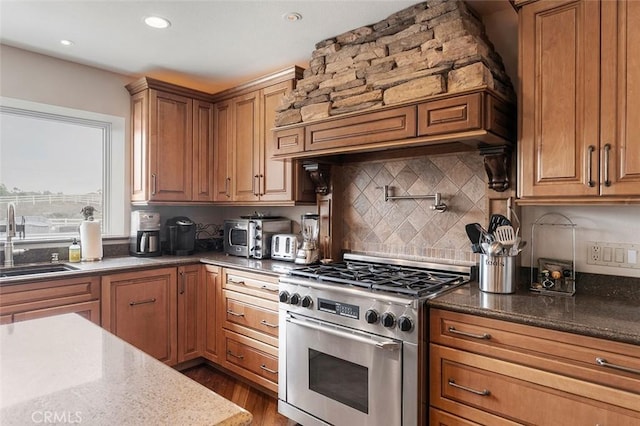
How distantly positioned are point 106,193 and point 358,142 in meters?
2.48

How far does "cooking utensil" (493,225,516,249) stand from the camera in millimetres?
2039

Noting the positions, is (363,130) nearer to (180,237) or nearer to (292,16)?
(292,16)

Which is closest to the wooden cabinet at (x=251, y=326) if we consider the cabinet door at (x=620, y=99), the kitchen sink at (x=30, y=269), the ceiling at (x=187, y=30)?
the kitchen sink at (x=30, y=269)

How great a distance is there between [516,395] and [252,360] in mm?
1812

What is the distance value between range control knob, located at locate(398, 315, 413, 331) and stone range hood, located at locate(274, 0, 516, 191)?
0.94 meters

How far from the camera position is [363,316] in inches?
81.1

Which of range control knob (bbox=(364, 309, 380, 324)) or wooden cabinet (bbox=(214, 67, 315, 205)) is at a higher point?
wooden cabinet (bbox=(214, 67, 315, 205))

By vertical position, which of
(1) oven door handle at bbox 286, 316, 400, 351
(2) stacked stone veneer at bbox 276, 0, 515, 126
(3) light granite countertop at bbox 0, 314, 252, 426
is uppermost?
(2) stacked stone veneer at bbox 276, 0, 515, 126

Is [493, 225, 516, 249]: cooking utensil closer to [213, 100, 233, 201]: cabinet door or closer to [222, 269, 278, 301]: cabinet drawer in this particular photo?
[222, 269, 278, 301]: cabinet drawer

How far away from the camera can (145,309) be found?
294cm

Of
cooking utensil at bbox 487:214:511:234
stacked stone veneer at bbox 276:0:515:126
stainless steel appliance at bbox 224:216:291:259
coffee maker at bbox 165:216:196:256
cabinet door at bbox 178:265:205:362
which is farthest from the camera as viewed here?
coffee maker at bbox 165:216:196:256

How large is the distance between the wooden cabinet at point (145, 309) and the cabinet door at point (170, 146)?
74cm

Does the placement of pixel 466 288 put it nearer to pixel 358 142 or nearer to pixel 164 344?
pixel 358 142

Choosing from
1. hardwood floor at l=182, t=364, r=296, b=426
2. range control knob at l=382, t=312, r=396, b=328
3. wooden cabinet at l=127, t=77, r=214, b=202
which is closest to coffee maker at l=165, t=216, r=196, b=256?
wooden cabinet at l=127, t=77, r=214, b=202
